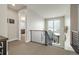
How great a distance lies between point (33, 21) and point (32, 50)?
1.64 feet

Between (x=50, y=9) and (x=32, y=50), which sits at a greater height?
(x=50, y=9)

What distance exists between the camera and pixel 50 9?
189cm

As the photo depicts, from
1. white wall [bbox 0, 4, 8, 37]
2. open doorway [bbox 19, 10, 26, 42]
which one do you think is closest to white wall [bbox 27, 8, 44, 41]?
open doorway [bbox 19, 10, 26, 42]

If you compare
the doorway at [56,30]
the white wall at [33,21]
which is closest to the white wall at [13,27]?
the white wall at [33,21]

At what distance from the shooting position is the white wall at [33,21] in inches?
75.9

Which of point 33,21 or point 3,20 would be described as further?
point 33,21

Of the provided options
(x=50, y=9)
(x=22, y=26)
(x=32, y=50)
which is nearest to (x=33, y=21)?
(x=22, y=26)

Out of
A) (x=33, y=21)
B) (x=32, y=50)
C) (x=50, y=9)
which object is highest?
(x=50, y=9)

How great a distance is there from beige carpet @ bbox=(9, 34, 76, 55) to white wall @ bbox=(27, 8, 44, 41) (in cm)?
18

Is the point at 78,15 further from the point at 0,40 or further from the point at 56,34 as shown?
the point at 0,40

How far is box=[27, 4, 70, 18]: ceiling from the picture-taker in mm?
1851

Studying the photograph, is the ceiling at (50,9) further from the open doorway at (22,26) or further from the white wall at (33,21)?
the open doorway at (22,26)

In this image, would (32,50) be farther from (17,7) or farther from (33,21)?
(17,7)

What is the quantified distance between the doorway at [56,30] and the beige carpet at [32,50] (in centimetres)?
11
